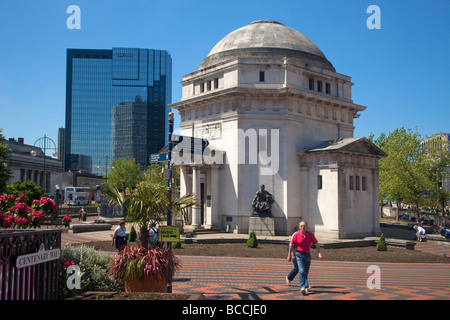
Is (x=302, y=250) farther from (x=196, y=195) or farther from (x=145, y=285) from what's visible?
(x=196, y=195)

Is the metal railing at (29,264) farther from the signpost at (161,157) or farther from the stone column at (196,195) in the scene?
the stone column at (196,195)

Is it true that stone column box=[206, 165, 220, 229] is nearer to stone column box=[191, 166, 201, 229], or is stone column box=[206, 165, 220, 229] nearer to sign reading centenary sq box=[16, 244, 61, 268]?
stone column box=[191, 166, 201, 229]

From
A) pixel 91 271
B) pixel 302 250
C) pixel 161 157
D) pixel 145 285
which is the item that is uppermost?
pixel 161 157

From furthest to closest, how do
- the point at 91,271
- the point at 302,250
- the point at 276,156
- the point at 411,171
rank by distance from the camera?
the point at 411,171
the point at 276,156
the point at 302,250
the point at 91,271

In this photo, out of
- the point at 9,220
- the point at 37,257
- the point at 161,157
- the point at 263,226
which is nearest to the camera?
the point at 37,257

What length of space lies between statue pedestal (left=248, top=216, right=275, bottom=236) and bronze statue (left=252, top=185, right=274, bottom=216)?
40 centimetres

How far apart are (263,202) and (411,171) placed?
28.0 m

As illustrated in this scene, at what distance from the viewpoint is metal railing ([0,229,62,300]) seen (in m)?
6.18

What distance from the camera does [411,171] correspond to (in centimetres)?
4900

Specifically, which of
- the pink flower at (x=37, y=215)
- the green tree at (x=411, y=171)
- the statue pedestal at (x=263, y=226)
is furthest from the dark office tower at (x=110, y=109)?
the pink flower at (x=37, y=215)

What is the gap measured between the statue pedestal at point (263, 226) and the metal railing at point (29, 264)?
920 inches

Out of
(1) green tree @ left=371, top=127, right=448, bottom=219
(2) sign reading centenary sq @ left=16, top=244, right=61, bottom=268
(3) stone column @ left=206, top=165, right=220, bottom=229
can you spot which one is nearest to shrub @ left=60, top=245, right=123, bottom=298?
(2) sign reading centenary sq @ left=16, top=244, right=61, bottom=268

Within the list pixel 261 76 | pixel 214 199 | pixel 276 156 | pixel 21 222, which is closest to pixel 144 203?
pixel 21 222
